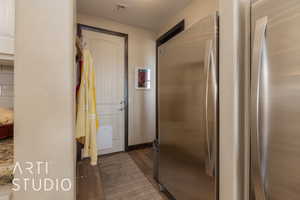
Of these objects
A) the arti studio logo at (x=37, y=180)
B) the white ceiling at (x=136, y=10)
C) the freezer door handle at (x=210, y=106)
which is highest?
the white ceiling at (x=136, y=10)

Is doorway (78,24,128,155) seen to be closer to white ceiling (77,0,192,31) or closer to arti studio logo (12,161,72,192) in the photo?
white ceiling (77,0,192,31)

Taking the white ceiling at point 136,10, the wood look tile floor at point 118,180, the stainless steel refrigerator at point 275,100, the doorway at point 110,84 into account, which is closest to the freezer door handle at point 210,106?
the stainless steel refrigerator at point 275,100

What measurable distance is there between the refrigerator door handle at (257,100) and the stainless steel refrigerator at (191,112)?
0.23 meters

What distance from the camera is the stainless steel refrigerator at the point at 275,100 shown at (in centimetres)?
62

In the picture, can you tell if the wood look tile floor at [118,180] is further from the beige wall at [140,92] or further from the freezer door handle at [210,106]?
the freezer door handle at [210,106]

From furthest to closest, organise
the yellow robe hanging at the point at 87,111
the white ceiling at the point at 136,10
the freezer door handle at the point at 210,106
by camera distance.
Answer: the white ceiling at the point at 136,10, the yellow robe hanging at the point at 87,111, the freezer door handle at the point at 210,106

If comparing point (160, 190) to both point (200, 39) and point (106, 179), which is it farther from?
point (200, 39)

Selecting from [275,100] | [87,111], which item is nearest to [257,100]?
[275,100]

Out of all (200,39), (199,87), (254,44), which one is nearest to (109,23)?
(200,39)

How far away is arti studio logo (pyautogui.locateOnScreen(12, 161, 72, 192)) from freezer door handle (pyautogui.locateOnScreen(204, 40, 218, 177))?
34.9 inches

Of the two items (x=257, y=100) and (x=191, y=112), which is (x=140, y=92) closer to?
(x=191, y=112)

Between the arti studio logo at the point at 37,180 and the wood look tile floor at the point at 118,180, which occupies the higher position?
the arti studio logo at the point at 37,180

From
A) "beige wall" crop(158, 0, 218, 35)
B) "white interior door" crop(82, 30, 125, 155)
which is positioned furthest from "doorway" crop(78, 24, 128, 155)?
"beige wall" crop(158, 0, 218, 35)

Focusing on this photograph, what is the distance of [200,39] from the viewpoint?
41.2 inches
